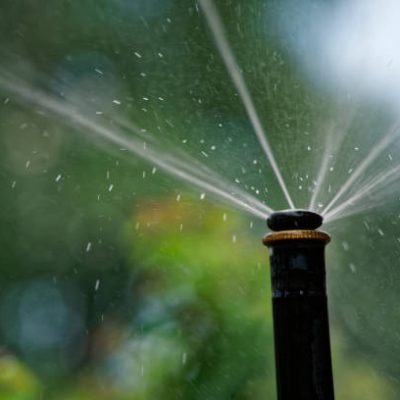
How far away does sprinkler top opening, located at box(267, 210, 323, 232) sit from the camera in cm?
221

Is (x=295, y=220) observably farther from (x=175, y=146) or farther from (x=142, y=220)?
(x=175, y=146)

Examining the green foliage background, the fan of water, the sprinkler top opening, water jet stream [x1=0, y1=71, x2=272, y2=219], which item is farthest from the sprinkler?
water jet stream [x1=0, y1=71, x2=272, y2=219]

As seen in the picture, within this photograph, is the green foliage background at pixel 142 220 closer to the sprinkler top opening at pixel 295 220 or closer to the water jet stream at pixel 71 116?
the water jet stream at pixel 71 116

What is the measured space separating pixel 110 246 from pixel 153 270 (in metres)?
1.45

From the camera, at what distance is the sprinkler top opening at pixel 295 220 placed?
7.25ft

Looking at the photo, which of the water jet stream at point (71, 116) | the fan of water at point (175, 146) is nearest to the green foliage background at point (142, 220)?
the fan of water at point (175, 146)

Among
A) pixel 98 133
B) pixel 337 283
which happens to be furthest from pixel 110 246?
pixel 337 283

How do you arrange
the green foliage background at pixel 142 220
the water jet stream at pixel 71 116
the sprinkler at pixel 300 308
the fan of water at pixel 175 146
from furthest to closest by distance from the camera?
the water jet stream at pixel 71 116
the fan of water at pixel 175 146
the green foliage background at pixel 142 220
the sprinkler at pixel 300 308

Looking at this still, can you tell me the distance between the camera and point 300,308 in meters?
2.16

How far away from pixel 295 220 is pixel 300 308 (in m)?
0.29

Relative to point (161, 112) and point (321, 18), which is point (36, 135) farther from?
point (321, 18)

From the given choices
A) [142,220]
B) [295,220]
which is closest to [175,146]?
[142,220]

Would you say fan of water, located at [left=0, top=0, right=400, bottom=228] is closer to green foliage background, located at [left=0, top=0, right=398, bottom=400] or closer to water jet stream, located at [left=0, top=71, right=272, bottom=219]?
water jet stream, located at [left=0, top=71, right=272, bottom=219]

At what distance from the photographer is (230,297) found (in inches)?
480
